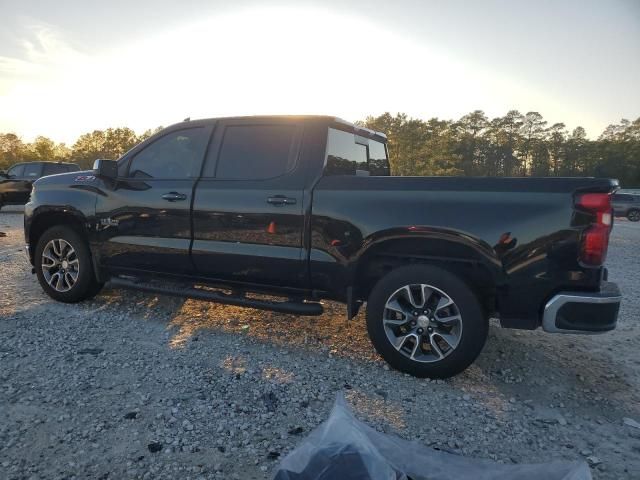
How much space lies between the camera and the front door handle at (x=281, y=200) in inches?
143

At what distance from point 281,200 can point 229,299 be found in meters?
1.02

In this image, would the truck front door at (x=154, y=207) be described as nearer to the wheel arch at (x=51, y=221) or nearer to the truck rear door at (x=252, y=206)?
the truck rear door at (x=252, y=206)

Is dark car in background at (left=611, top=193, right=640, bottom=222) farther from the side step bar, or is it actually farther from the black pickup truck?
the side step bar

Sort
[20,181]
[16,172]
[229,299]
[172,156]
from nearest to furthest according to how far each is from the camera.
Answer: [229,299] < [172,156] < [20,181] < [16,172]

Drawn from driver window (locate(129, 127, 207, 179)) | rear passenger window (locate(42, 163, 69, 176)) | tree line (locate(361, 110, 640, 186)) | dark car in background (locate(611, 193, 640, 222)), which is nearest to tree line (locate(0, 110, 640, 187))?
tree line (locate(361, 110, 640, 186))

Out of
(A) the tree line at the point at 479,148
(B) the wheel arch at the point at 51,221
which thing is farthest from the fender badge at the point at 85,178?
(A) the tree line at the point at 479,148

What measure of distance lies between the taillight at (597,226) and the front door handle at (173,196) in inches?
126

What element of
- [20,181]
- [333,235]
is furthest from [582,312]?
[20,181]

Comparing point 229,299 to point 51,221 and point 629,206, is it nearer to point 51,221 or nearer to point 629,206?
point 51,221

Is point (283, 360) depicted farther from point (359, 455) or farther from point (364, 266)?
point (359, 455)

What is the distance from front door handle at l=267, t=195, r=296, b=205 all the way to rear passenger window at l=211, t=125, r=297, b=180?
239 millimetres

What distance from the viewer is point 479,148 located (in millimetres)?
78812

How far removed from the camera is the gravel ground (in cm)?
237

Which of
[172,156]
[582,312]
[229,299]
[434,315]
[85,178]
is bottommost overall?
[229,299]
